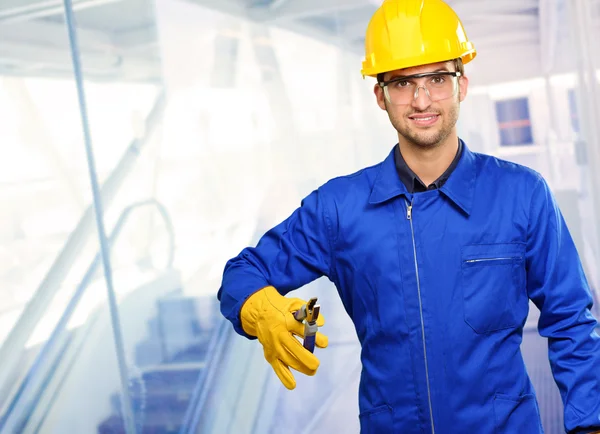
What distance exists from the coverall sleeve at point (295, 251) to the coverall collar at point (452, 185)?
5.3 inches

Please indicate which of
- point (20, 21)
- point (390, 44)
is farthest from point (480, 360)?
point (20, 21)

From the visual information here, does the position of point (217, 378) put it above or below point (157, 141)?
below

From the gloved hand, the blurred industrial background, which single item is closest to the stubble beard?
the gloved hand

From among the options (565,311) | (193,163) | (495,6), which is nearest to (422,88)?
(565,311)

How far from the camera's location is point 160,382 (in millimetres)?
2977

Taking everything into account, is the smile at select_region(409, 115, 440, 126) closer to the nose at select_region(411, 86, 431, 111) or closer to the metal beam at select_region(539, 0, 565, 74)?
the nose at select_region(411, 86, 431, 111)

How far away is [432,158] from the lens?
1.64 meters

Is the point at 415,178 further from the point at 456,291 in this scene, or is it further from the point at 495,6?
the point at 495,6

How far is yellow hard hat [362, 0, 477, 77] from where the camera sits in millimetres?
1601

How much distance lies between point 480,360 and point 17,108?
1653 mm

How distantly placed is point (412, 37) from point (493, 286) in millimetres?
557

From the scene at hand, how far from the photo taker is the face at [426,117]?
1.59 m

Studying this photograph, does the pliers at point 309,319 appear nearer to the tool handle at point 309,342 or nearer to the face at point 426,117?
the tool handle at point 309,342

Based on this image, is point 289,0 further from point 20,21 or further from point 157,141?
point 20,21
